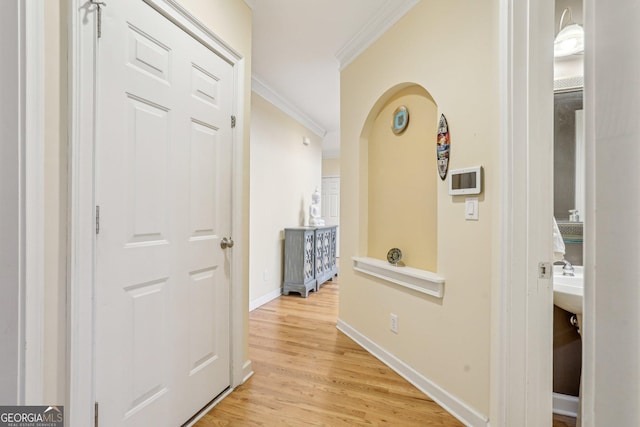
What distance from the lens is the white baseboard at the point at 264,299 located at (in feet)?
11.2

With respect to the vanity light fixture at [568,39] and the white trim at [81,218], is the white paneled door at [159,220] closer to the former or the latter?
the white trim at [81,218]

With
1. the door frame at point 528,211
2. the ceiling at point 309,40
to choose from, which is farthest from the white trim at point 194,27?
the door frame at point 528,211

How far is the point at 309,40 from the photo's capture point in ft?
8.63

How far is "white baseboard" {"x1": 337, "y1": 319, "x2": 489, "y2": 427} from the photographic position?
155cm

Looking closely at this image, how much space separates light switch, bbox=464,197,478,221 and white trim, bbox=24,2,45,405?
6.12 ft

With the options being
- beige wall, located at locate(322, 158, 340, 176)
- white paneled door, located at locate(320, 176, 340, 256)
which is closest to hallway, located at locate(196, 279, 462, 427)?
white paneled door, located at locate(320, 176, 340, 256)

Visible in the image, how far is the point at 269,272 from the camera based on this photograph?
12.5 ft

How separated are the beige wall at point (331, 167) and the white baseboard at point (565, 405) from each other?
6000 mm

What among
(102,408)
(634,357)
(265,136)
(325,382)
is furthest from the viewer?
(265,136)

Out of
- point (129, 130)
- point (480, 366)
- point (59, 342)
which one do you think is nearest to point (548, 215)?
point (480, 366)

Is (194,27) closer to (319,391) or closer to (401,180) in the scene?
(401,180)

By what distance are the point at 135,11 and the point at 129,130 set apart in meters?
0.53

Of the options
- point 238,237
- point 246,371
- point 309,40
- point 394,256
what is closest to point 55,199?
point 238,237

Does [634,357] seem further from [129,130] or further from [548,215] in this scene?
[129,130]
